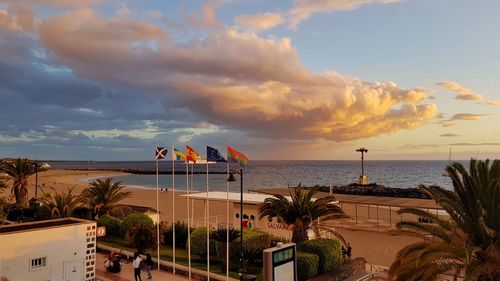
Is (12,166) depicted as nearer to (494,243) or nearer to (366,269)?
(366,269)

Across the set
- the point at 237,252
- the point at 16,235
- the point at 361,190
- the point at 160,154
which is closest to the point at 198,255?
the point at 237,252

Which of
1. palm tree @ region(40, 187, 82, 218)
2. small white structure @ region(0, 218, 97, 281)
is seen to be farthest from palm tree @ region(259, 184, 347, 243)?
palm tree @ region(40, 187, 82, 218)

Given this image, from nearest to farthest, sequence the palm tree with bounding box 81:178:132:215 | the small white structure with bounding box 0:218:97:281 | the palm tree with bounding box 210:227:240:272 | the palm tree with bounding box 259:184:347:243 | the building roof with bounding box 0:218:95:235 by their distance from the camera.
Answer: the small white structure with bounding box 0:218:97:281, the building roof with bounding box 0:218:95:235, the palm tree with bounding box 259:184:347:243, the palm tree with bounding box 210:227:240:272, the palm tree with bounding box 81:178:132:215

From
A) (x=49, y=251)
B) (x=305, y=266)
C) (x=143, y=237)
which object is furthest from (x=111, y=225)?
(x=305, y=266)

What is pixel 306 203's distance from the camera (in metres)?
23.0

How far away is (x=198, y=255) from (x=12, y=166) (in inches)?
1034

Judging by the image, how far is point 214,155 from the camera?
21.3 meters

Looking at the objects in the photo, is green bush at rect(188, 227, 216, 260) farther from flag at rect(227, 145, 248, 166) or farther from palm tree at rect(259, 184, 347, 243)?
flag at rect(227, 145, 248, 166)

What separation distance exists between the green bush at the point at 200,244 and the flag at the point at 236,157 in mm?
7418

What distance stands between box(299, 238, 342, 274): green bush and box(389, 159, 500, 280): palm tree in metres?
7.54

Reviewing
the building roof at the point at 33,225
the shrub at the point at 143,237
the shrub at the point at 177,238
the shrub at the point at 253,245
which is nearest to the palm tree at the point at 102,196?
the shrub at the point at 177,238

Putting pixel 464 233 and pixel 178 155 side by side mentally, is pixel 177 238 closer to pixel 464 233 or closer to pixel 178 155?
pixel 178 155

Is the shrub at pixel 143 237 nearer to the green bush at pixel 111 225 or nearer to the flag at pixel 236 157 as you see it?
the green bush at pixel 111 225

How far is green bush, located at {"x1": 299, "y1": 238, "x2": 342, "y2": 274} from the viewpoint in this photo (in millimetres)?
21891
